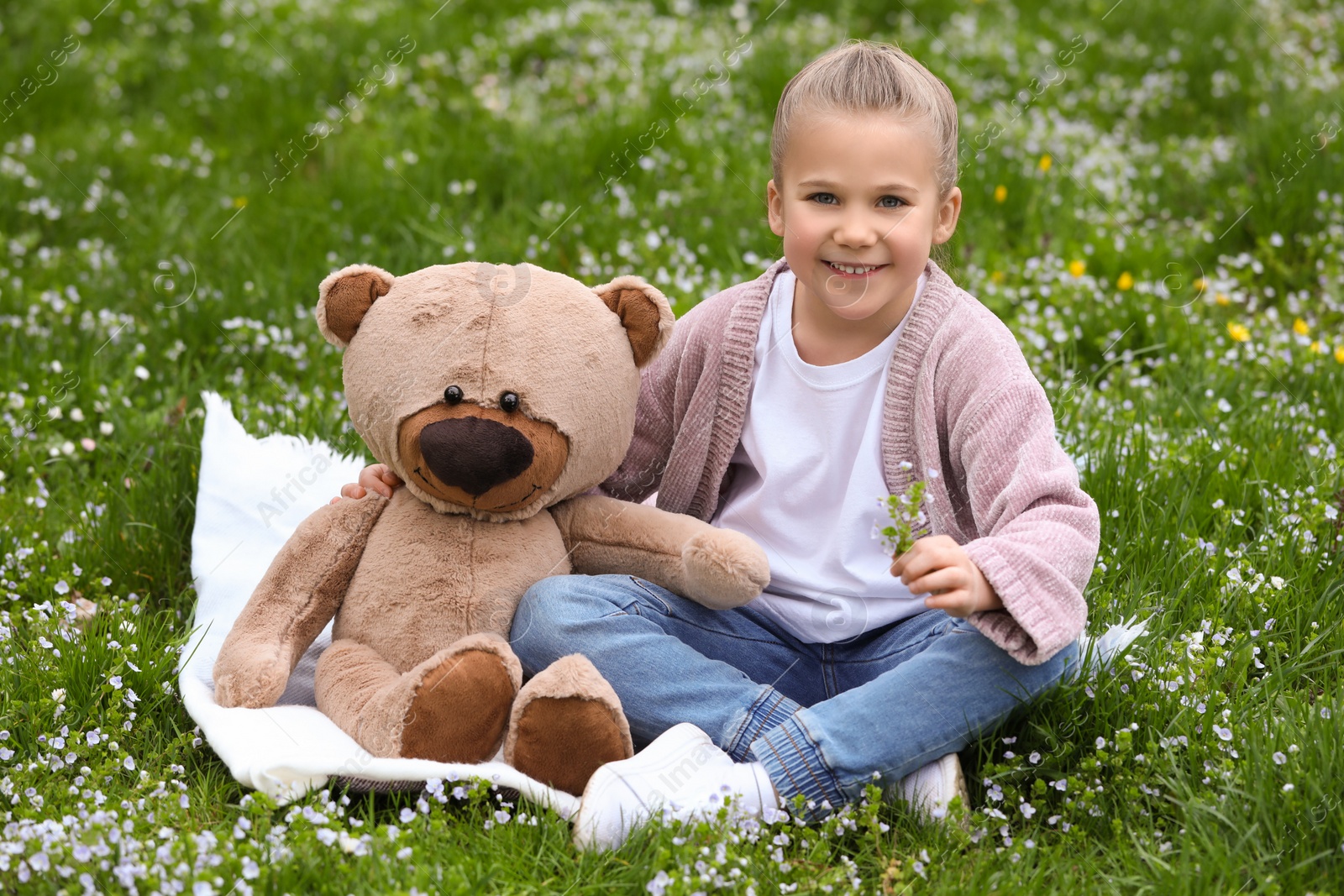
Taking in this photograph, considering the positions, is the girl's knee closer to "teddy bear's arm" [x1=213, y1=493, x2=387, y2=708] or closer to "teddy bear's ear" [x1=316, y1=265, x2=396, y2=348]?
"teddy bear's arm" [x1=213, y1=493, x2=387, y2=708]

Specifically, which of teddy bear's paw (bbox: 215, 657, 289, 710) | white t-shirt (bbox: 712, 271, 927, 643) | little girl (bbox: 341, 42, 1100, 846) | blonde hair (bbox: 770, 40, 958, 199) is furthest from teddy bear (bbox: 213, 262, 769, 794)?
blonde hair (bbox: 770, 40, 958, 199)

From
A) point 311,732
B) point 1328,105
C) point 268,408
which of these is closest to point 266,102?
point 268,408

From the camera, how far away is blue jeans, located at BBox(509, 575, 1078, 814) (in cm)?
256

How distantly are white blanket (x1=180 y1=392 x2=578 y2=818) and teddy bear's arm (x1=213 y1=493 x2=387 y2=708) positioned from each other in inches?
2.9

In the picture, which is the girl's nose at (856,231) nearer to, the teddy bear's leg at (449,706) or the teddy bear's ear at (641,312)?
the teddy bear's ear at (641,312)

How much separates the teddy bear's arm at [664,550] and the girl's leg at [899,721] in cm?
Answer: 33

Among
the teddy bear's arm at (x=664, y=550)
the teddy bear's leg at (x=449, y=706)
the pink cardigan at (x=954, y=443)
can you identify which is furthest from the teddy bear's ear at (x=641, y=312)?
the teddy bear's leg at (x=449, y=706)

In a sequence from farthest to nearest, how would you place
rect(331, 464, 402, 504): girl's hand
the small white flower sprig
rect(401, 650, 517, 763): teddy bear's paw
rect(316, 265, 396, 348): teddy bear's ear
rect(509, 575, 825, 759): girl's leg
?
rect(331, 464, 402, 504): girl's hand → rect(316, 265, 396, 348): teddy bear's ear → rect(509, 575, 825, 759): girl's leg → rect(401, 650, 517, 763): teddy bear's paw → the small white flower sprig

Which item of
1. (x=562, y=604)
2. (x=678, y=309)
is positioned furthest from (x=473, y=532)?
(x=678, y=309)

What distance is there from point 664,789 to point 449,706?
460 mm

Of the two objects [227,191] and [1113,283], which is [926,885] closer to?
[1113,283]

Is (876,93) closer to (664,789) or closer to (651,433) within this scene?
(651,433)

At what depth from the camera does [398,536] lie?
2799mm

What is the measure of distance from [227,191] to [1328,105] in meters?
4.98
